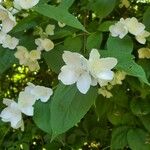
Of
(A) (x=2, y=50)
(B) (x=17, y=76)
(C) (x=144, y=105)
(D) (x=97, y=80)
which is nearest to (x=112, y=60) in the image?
(D) (x=97, y=80)

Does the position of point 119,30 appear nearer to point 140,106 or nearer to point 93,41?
point 93,41

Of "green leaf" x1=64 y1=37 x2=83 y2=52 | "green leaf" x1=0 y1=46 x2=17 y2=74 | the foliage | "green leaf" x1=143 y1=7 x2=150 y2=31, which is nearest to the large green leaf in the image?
the foliage

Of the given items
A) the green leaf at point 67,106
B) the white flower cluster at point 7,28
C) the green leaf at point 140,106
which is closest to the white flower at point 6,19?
the white flower cluster at point 7,28

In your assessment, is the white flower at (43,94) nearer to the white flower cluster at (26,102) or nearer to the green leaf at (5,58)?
the white flower cluster at (26,102)

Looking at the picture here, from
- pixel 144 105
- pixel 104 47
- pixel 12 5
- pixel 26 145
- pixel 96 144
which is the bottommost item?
pixel 96 144

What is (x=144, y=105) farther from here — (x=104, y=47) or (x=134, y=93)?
(x=104, y=47)

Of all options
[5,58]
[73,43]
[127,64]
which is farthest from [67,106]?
[5,58]
